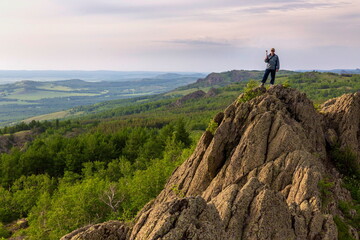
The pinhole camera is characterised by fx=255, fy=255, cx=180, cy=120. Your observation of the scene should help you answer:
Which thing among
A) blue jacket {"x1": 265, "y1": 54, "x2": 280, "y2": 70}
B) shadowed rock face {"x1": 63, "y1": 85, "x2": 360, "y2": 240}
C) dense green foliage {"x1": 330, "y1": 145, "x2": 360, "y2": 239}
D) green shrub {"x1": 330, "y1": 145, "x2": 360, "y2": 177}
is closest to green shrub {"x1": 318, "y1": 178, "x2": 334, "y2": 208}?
shadowed rock face {"x1": 63, "y1": 85, "x2": 360, "y2": 240}

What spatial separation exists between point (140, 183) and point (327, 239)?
3935 centimetres

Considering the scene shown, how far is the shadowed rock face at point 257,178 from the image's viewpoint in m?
17.7

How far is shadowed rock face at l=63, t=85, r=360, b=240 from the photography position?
1766cm

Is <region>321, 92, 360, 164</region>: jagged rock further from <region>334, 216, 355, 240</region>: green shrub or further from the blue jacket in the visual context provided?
<region>334, 216, 355, 240</region>: green shrub

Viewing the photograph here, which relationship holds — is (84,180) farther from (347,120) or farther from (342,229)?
(342,229)

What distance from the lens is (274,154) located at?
27.8 meters

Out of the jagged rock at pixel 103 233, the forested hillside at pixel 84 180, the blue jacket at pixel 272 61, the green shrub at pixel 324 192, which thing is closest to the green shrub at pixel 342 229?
the green shrub at pixel 324 192

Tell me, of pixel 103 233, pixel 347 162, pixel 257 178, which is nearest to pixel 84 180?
pixel 103 233

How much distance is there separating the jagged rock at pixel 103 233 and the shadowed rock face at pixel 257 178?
2.88 feet

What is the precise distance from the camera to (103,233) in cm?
1964

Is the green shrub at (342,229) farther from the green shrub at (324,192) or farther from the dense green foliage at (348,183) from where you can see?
the green shrub at (324,192)

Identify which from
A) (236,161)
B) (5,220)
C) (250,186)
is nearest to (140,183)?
(236,161)

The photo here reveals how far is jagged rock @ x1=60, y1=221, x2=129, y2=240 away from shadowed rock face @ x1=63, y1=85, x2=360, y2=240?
878 millimetres

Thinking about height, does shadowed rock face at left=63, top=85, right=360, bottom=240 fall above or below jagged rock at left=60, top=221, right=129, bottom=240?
above
